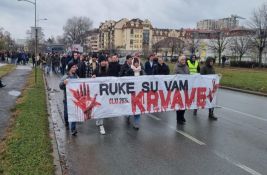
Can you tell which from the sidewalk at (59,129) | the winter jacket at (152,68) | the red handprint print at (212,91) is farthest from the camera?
the winter jacket at (152,68)

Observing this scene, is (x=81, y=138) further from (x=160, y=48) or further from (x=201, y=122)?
(x=160, y=48)

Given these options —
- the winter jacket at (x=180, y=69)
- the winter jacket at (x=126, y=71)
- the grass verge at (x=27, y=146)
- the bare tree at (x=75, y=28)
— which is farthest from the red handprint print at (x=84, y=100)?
the bare tree at (x=75, y=28)

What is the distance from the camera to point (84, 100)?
9.54 meters

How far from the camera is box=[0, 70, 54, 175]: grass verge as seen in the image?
613cm

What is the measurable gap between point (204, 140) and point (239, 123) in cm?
264

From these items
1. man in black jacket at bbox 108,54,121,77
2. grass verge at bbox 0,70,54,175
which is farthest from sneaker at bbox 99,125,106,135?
man in black jacket at bbox 108,54,121,77

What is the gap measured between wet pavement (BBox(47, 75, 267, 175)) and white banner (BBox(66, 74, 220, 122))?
0.47 meters

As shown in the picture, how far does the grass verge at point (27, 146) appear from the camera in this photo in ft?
20.1

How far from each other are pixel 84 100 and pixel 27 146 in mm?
2398

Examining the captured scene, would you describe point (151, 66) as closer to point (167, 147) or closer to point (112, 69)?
point (112, 69)

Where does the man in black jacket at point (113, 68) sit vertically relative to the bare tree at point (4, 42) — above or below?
below

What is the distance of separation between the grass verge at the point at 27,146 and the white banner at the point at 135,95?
42.0 inches

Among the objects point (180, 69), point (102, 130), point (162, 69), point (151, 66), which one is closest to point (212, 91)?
point (180, 69)

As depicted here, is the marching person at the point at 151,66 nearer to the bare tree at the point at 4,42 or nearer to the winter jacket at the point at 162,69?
the winter jacket at the point at 162,69
